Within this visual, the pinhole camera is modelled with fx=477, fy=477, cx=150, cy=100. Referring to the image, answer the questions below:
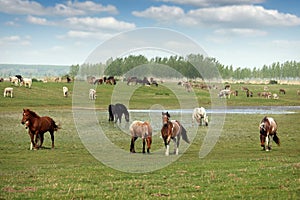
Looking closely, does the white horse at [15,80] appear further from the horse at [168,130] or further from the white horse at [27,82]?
the horse at [168,130]

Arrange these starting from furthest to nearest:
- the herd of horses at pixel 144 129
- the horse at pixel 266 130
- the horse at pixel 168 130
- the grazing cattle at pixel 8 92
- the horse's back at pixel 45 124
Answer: the grazing cattle at pixel 8 92 < the horse at pixel 266 130 < the horse's back at pixel 45 124 < the herd of horses at pixel 144 129 < the horse at pixel 168 130

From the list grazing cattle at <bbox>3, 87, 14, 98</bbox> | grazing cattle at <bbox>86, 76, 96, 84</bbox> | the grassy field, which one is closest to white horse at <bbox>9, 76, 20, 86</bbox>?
grazing cattle at <bbox>3, 87, 14, 98</bbox>

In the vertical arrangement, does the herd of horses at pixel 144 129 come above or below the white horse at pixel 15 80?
below

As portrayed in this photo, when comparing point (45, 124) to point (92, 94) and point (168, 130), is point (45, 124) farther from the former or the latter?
point (92, 94)

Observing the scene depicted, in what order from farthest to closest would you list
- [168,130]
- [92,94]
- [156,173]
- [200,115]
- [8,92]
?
[92,94] < [8,92] < [200,115] < [168,130] < [156,173]

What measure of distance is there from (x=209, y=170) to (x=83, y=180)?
17.5ft

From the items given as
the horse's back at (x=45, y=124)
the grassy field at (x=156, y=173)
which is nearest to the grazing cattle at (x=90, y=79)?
the grassy field at (x=156, y=173)

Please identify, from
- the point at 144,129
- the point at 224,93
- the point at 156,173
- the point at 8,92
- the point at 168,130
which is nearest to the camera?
the point at 156,173

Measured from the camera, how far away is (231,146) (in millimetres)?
29688

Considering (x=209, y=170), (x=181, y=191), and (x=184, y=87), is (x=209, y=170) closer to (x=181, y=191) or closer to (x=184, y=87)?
(x=181, y=191)

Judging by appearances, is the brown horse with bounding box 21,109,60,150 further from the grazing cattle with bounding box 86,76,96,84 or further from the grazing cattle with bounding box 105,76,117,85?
the grazing cattle with bounding box 105,76,117,85

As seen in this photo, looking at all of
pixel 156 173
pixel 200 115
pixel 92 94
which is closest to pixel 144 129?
pixel 156 173

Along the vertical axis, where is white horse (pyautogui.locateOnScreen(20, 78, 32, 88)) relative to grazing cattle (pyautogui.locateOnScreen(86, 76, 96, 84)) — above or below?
below

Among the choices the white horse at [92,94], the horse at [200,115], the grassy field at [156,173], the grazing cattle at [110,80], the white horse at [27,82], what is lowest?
the grassy field at [156,173]
